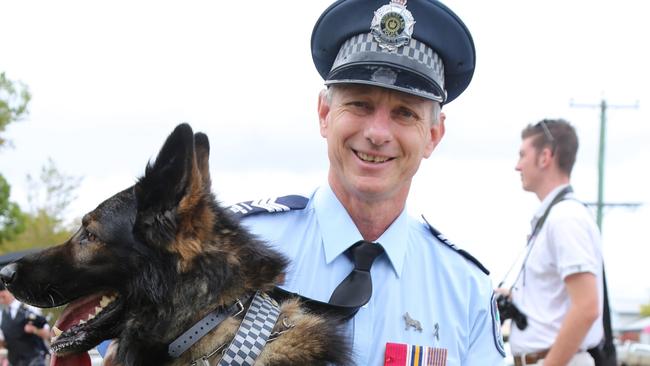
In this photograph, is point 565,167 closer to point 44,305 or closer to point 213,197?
point 213,197

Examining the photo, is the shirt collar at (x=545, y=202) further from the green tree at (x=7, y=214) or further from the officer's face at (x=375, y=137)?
the green tree at (x=7, y=214)

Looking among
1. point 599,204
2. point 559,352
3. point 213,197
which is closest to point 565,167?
point 559,352

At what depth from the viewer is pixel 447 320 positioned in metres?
3.60

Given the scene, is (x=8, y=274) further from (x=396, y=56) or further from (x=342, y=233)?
(x=396, y=56)

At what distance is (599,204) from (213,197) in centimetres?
3439

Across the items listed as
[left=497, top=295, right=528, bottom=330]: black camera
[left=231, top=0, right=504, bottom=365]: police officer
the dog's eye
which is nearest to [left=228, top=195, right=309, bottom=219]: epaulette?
[left=231, top=0, right=504, bottom=365]: police officer

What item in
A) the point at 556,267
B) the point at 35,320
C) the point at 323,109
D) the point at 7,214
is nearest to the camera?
the point at 323,109

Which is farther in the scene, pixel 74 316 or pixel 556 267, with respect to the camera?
pixel 556 267

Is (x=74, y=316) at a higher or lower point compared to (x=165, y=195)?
lower

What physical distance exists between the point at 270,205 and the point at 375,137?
23.4 inches

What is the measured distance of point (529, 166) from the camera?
627 cm

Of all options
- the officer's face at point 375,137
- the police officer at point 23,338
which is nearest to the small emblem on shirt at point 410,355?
the officer's face at point 375,137

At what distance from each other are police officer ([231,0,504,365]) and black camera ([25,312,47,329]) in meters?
9.49

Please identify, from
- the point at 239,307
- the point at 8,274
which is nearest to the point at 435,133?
the point at 239,307
